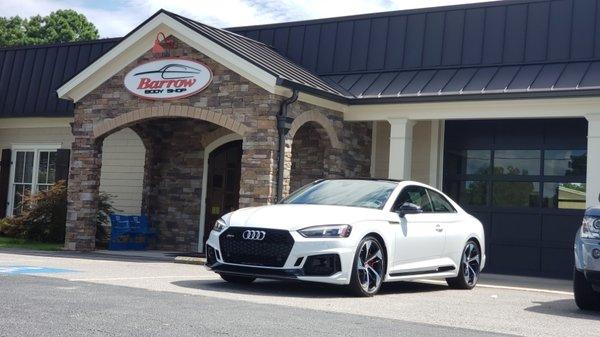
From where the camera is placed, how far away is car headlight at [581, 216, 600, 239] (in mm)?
8789

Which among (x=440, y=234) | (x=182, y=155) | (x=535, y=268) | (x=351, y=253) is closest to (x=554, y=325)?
(x=351, y=253)

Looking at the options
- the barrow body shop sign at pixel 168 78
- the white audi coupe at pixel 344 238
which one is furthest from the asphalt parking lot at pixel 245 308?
the barrow body shop sign at pixel 168 78

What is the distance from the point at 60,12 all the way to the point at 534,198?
1630 inches

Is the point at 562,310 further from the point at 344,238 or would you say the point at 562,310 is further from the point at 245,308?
the point at 245,308

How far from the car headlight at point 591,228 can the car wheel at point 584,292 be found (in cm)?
43

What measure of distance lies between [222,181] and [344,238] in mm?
10356

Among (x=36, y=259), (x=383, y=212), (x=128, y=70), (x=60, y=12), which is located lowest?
(x=36, y=259)

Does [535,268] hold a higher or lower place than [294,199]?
lower

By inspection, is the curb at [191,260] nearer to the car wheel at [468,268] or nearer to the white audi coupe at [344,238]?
the white audi coupe at [344,238]

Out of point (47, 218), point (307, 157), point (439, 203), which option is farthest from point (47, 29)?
point (439, 203)

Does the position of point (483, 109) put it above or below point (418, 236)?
above

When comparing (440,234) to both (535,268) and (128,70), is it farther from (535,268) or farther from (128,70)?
(128,70)

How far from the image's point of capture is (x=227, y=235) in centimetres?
937

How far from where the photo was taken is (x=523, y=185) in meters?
16.0
